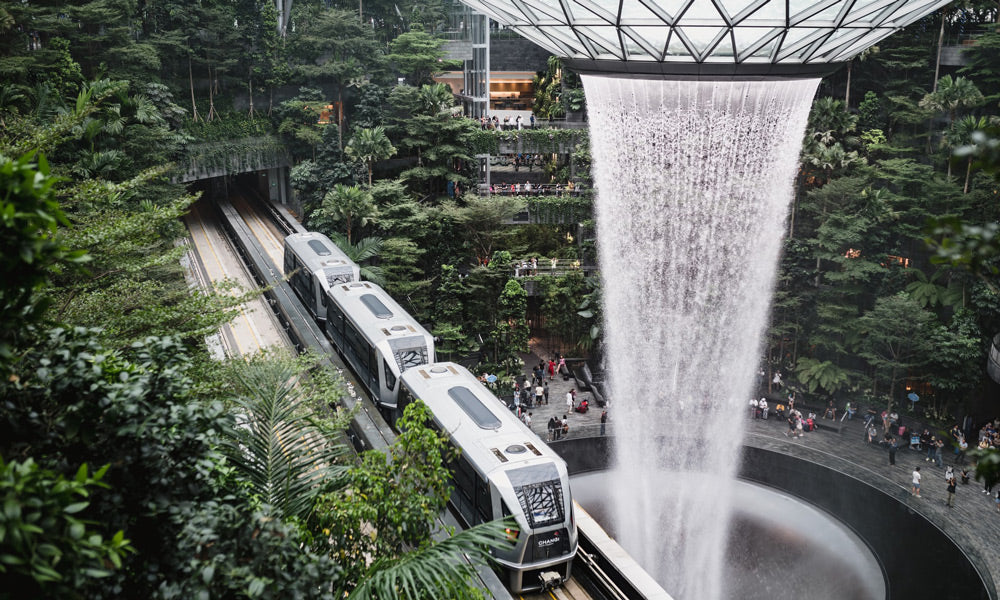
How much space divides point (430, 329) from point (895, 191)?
25.8m

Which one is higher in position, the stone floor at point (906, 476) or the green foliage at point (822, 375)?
the green foliage at point (822, 375)

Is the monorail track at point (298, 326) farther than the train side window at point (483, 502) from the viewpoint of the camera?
Yes

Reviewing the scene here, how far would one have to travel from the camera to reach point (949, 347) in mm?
34625

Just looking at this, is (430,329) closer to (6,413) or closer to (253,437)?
(253,437)

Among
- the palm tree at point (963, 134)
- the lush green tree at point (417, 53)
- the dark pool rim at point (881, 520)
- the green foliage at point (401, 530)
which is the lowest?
the dark pool rim at point (881, 520)

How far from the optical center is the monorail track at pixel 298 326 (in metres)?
18.0

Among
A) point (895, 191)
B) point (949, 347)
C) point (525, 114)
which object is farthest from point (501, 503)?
point (525, 114)

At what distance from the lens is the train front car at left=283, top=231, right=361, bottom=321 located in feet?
101

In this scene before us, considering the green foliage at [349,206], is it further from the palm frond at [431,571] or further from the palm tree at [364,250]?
the palm frond at [431,571]

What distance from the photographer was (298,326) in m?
28.6

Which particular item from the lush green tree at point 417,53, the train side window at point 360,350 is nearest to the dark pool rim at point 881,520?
the train side window at point 360,350

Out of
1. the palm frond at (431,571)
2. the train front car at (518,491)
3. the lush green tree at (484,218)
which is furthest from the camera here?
the lush green tree at (484,218)

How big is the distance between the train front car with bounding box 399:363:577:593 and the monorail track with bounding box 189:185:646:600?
670mm

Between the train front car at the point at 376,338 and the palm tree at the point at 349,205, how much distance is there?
11.1 metres
